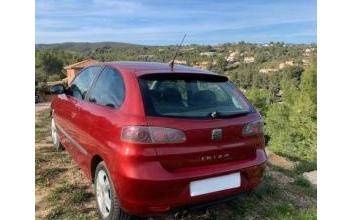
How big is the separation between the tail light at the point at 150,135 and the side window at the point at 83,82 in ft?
5.08

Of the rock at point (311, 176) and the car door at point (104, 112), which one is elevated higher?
the car door at point (104, 112)

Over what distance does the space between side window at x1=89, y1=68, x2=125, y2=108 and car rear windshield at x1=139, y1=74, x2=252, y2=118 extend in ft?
0.87

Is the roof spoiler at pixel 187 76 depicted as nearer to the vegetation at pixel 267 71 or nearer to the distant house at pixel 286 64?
the vegetation at pixel 267 71

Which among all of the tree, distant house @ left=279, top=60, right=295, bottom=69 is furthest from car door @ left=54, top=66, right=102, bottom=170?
distant house @ left=279, top=60, right=295, bottom=69

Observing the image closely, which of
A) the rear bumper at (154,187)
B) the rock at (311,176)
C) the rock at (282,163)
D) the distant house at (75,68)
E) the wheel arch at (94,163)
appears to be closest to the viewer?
the rear bumper at (154,187)

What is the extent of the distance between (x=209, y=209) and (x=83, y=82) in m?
2.15

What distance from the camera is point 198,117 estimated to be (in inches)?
132

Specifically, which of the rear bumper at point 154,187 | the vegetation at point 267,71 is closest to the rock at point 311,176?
the rear bumper at point 154,187

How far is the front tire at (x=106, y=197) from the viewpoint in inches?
131
